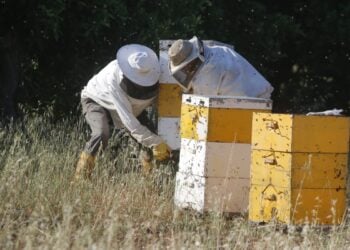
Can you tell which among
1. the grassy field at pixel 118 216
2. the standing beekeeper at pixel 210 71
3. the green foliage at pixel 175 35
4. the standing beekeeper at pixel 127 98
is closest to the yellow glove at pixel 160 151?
the standing beekeeper at pixel 127 98

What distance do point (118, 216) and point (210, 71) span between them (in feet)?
6.30

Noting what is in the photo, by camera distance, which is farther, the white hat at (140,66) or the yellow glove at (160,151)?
the white hat at (140,66)

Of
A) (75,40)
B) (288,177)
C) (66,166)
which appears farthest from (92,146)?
(75,40)

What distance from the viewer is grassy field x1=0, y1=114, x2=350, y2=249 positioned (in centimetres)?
555

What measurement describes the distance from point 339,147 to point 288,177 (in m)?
0.45

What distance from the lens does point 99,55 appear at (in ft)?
36.0

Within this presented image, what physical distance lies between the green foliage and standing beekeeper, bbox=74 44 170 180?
2023mm

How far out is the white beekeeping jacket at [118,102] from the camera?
760 cm

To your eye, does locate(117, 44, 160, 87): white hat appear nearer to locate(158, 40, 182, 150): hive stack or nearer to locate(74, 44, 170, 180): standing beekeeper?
locate(74, 44, 170, 180): standing beekeeper

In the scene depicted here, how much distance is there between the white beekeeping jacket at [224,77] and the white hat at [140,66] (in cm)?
43

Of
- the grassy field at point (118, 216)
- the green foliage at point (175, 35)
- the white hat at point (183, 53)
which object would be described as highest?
the green foliage at point (175, 35)

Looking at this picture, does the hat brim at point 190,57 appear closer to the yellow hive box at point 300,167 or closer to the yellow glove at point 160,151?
A: the yellow glove at point 160,151

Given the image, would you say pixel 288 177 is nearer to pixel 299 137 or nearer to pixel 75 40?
pixel 299 137

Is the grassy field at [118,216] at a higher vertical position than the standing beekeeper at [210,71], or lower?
lower
